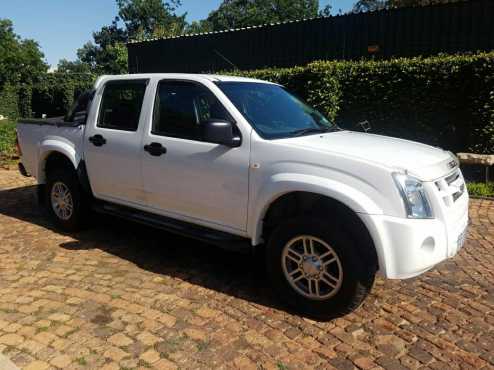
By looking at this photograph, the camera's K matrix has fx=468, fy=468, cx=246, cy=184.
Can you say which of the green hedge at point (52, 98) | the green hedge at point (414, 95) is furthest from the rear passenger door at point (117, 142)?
the green hedge at point (52, 98)

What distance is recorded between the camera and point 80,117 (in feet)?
17.7

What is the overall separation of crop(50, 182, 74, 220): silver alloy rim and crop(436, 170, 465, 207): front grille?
410cm

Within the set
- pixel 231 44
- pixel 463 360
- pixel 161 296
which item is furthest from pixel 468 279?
pixel 231 44

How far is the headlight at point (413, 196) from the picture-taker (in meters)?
3.21

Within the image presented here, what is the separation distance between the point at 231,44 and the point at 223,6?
68.1m

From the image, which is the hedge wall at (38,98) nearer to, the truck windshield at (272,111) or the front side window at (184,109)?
the front side window at (184,109)

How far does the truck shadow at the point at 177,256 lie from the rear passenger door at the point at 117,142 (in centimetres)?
59

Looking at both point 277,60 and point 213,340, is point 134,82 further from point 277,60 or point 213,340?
point 277,60

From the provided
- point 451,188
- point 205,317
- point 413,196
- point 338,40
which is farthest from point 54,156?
point 338,40

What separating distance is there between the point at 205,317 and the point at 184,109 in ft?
6.37

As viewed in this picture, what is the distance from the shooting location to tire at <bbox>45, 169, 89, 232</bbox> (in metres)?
5.48

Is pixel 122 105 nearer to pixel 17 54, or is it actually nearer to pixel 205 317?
pixel 205 317

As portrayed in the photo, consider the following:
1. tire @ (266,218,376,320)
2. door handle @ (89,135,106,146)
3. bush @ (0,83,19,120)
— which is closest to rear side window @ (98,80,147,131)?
door handle @ (89,135,106,146)

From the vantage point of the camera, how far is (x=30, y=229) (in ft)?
19.4
